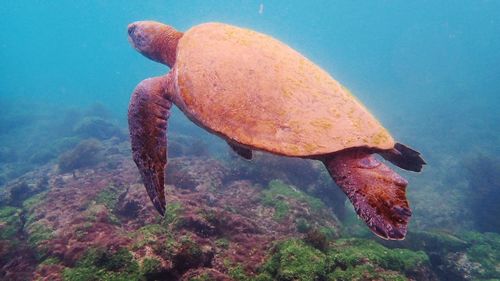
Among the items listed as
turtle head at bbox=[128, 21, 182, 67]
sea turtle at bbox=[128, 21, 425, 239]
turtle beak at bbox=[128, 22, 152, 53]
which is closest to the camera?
sea turtle at bbox=[128, 21, 425, 239]

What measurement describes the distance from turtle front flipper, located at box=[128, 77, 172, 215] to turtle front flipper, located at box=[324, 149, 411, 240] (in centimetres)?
178

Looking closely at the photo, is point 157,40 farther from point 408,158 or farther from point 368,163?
point 408,158

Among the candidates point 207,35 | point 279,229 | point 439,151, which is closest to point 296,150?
point 207,35

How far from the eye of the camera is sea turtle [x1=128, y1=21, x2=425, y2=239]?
253cm

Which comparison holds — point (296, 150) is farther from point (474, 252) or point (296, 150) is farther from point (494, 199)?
point (494, 199)

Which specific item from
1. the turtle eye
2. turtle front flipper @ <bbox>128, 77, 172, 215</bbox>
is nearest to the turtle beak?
turtle front flipper @ <bbox>128, 77, 172, 215</bbox>

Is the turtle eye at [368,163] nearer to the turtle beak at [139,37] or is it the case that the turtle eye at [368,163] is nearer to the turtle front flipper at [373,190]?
the turtle front flipper at [373,190]

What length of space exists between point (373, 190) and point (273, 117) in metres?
1.05

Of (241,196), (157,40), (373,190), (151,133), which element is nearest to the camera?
(373,190)

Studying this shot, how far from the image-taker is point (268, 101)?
111 inches

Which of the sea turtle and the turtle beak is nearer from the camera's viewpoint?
the sea turtle

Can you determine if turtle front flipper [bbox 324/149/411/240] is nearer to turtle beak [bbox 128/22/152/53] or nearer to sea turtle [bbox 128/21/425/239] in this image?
sea turtle [bbox 128/21/425/239]

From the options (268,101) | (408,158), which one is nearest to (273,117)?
(268,101)

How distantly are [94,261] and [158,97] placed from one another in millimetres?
2102
